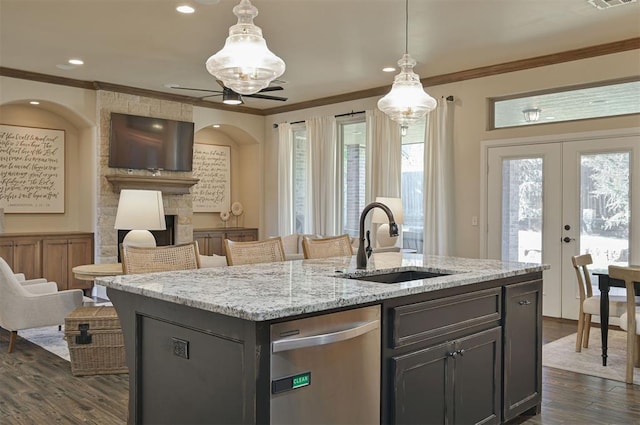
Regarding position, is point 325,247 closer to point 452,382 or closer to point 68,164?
point 452,382

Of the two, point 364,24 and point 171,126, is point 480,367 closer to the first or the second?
point 364,24

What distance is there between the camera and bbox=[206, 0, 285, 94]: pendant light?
10.8ft

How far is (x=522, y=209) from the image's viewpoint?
6.51 m

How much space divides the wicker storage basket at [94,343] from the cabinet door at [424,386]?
2559mm

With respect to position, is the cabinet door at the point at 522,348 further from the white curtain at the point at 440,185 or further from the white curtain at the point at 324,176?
the white curtain at the point at 324,176

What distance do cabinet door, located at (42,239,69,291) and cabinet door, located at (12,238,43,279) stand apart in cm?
7

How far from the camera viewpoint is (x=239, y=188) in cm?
1027

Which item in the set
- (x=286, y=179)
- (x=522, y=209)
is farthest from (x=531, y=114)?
(x=286, y=179)

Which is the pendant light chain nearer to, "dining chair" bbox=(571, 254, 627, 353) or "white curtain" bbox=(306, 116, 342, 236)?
"dining chair" bbox=(571, 254, 627, 353)

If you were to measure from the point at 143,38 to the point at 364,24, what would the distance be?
233 cm

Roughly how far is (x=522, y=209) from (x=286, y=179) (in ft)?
13.5

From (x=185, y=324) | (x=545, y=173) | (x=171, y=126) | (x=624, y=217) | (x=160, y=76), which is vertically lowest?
(x=185, y=324)

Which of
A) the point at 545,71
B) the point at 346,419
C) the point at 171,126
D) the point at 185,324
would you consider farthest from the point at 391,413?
the point at 171,126

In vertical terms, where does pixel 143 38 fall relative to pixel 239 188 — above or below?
above
